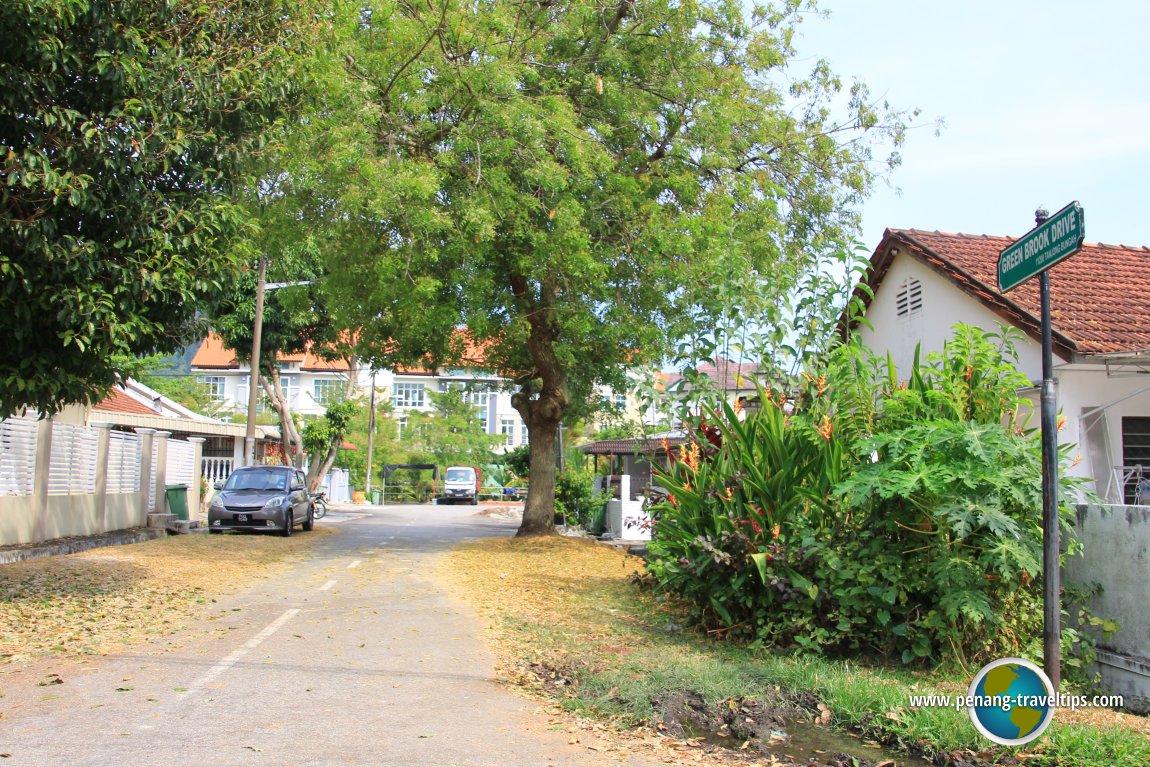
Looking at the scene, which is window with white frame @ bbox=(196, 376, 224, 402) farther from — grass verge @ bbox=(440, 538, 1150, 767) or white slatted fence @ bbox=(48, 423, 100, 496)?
grass verge @ bbox=(440, 538, 1150, 767)

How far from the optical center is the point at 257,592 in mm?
12789

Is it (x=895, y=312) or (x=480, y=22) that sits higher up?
(x=480, y=22)

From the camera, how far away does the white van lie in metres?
57.8

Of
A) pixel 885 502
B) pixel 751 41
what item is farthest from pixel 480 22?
pixel 885 502

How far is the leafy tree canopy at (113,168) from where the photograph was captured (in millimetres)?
9180

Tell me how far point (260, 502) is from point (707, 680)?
57.8 ft

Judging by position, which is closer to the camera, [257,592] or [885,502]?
[885,502]

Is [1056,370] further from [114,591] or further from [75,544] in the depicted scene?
[75,544]

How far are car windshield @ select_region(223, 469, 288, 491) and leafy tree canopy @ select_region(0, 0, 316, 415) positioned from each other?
13.1 metres

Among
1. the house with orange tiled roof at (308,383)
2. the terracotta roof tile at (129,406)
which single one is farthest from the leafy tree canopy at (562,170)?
the house with orange tiled roof at (308,383)

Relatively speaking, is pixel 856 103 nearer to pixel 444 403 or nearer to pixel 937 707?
pixel 937 707

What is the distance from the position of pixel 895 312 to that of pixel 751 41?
6.37 meters

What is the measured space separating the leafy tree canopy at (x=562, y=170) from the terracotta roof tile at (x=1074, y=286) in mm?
2388

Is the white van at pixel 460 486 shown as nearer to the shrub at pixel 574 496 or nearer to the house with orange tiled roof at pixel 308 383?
the house with orange tiled roof at pixel 308 383
